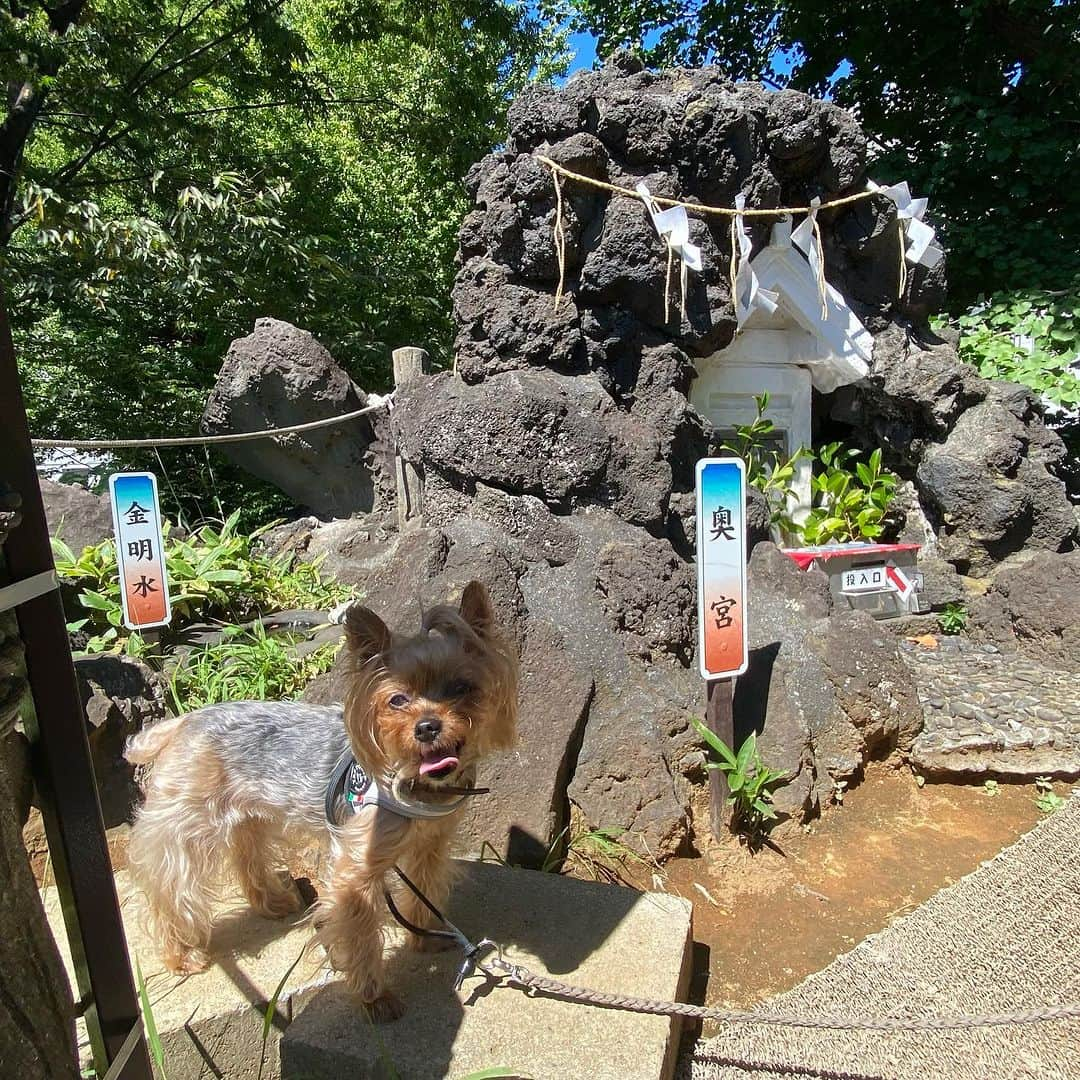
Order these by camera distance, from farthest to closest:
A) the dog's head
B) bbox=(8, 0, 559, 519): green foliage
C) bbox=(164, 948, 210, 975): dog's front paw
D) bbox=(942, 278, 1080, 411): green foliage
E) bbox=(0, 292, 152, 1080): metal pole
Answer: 1. bbox=(8, 0, 559, 519): green foliage
2. bbox=(942, 278, 1080, 411): green foliage
3. bbox=(164, 948, 210, 975): dog's front paw
4. the dog's head
5. bbox=(0, 292, 152, 1080): metal pole

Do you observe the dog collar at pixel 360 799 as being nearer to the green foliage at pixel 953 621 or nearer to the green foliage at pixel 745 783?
the green foliage at pixel 745 783

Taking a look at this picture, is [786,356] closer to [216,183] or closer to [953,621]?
[953,621]

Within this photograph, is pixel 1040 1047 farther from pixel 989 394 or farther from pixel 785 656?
pixel 989 394

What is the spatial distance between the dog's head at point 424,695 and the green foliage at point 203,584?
3.43 metres

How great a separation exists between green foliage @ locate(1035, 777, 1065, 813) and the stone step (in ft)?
8.34

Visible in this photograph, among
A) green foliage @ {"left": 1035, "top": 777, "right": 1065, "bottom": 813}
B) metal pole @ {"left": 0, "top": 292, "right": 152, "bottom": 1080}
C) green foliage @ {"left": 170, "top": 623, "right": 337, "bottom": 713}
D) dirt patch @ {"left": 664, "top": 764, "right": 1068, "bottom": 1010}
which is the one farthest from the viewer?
green foliage @ {"left": 170, "top": 623, "right": 337, "bottom": 713}

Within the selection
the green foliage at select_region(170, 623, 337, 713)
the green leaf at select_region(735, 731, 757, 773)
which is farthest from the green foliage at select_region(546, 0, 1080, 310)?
A: the green foliage at select_region(170, 623, 337, 713)

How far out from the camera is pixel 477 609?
2219mm

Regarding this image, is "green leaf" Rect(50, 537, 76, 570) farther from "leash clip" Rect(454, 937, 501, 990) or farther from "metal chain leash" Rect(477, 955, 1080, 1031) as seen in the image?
"metal chain leash" Rect(477, 955, 1080, 1031)

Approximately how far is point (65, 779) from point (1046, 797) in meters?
4.69

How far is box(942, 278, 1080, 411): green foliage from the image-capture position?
24.9 feet

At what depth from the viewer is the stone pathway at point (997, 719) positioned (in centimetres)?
429

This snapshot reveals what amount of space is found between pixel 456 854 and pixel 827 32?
41.4ft

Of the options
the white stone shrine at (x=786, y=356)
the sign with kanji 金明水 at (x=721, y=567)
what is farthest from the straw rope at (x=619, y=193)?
the sign with kanji 金明水 at (x=721, y=567)
